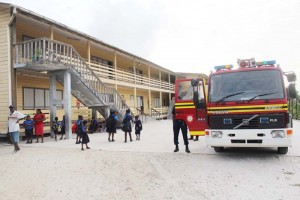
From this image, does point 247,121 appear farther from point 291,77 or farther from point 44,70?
point 44,70

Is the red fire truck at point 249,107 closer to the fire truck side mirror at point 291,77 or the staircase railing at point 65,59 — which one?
the fire truck side mirror at point 291,77

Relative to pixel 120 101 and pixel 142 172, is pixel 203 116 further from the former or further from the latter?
pixel 120 101

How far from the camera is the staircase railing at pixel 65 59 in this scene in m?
11.6

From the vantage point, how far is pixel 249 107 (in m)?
6.72

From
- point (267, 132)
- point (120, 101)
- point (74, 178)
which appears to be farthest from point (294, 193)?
point (120, 101)

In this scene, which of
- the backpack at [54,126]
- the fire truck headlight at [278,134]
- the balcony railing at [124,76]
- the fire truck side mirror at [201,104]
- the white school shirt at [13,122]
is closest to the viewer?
the fire truck headlight at [278,134]

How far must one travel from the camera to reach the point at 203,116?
908 cm

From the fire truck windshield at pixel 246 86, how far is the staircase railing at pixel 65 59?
25.3 feet

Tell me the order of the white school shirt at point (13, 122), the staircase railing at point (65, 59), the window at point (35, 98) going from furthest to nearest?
the window at point (35, 98)
the staircase railing at point (65, 59)
the white school shirt at point (13, 122)

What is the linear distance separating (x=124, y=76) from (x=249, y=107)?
16588 mm

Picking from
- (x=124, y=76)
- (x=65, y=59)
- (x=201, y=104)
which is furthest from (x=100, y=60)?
(x=201, y=104)

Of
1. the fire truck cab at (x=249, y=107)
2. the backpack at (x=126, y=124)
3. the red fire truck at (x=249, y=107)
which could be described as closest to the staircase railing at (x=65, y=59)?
the backpack at (x=126, y=124)

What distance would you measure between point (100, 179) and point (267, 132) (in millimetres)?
4259

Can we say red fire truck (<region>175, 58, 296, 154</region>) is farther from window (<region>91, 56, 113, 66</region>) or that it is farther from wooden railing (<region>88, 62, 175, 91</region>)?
window (<region>91, 56, 113, 66</region>)
